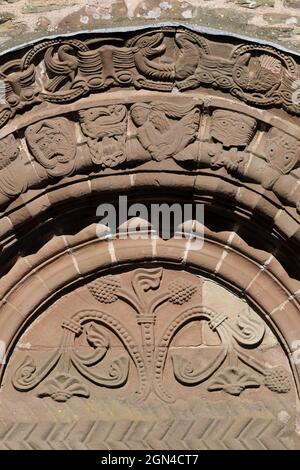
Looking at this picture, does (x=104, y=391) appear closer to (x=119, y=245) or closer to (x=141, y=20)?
(x=119, y=245)

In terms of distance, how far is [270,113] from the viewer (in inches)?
180

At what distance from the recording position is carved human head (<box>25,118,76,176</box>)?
4516 mm

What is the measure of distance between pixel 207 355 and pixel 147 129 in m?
1.23

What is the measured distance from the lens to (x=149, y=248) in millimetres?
4793

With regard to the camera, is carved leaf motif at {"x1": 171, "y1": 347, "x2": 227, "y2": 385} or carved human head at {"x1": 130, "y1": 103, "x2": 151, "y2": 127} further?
carved leaf motif at {"x1": 171, "y1": 347, "x2": 227, "y2": 385}

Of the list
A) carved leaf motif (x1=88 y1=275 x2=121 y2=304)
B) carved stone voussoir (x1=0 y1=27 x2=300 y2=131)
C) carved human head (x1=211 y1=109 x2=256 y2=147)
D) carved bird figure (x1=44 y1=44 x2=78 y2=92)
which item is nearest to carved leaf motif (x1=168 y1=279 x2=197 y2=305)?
carved leaf motif (x1=88 y1=275 x2=121 y2=304)

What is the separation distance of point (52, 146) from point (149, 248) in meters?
0.77

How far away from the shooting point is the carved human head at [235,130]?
14.9 ft

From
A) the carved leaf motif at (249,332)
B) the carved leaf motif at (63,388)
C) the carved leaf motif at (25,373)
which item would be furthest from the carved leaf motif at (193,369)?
the carved leaf motif at (25,373)

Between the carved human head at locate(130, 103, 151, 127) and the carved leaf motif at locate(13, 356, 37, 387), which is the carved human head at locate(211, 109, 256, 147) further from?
the carved leaf motif at locate(13, 356, 37, 387)

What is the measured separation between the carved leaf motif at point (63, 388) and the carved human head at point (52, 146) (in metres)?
1.08
